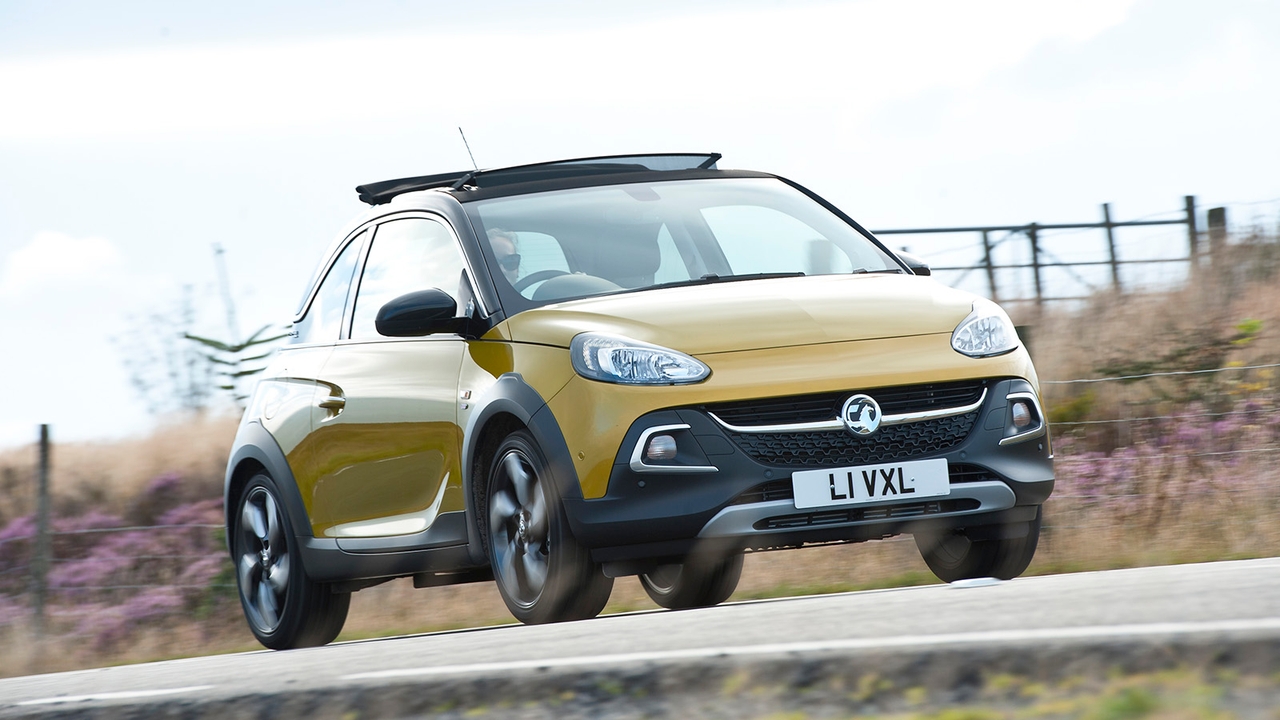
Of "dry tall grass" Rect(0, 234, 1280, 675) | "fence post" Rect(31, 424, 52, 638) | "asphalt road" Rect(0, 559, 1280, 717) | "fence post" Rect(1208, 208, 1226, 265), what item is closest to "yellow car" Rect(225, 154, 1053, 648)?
"asphalt road" Rect(0, 559, 1280, 717)

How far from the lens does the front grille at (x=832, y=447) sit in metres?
5.75

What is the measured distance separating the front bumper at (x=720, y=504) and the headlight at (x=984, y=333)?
1.01 ft

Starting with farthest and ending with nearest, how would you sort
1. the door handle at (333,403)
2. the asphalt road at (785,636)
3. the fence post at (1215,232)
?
1. the fence post at (1215,232)
2. the door handle at (333,403)
3. the asphalt road at (785,636)

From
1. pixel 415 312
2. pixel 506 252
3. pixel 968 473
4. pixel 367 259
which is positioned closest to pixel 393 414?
pixel 415 312

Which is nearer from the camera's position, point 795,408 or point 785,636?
point 785,636

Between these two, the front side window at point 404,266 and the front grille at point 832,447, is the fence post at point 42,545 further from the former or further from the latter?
the front grille at point 832,447

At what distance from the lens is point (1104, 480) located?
35.8 ft

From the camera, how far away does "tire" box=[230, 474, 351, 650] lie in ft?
25.3

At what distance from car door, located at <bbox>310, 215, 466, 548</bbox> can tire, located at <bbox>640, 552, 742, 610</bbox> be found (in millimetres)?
1157

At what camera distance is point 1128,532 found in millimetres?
9586

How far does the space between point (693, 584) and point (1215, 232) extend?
1121 cm

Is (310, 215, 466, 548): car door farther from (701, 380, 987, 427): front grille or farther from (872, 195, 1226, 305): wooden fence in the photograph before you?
(872, 195, 1226, 305): wooden fence

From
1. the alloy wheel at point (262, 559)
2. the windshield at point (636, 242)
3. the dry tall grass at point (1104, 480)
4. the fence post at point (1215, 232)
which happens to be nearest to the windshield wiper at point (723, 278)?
the windshield at point (636, 242)

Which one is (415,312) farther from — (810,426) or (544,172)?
(810,426)
